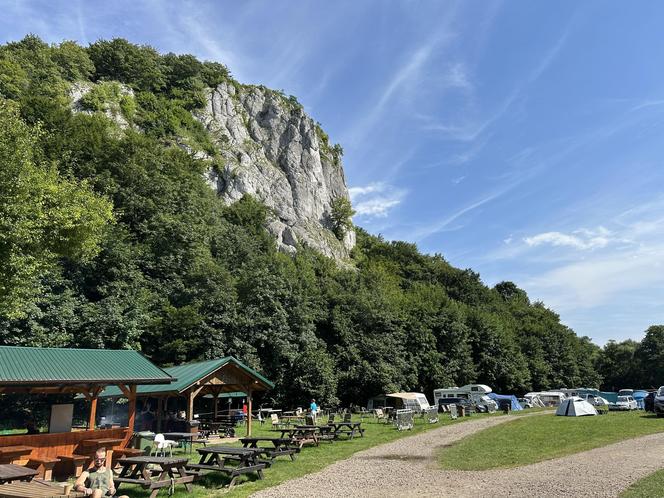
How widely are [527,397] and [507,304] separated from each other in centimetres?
3710

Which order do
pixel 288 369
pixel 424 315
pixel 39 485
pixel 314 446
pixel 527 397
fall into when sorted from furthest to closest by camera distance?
1. pixel 424 315
2. pixel 527 397
3. pixel 288 369
4. pixel 314 446
5. pixel 39 485

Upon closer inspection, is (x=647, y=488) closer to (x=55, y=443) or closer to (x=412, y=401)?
(x=55, y=443)

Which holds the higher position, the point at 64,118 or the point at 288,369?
the point at 64,118

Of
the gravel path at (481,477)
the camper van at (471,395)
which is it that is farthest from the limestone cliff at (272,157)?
the gravel path at (481,477)

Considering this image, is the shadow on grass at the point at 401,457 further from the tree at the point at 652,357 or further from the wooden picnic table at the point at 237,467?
the tree at the point at 652,357

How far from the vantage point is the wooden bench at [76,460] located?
11969 mm

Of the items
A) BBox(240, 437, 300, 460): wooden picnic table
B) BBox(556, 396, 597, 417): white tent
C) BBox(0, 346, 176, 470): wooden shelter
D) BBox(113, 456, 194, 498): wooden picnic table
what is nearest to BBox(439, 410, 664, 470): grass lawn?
BBox(240, 437, 300, 460): wooden picnic table

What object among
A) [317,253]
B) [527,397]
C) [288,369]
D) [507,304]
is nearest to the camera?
[288,369]

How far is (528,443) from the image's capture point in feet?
56.5

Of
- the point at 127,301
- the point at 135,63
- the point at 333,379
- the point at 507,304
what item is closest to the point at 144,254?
the point at 127,301

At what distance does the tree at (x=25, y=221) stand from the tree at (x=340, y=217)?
54.0 meters

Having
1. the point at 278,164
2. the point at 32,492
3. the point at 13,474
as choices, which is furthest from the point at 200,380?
the point at 278,164

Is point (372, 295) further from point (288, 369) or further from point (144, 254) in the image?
point (144, 254)

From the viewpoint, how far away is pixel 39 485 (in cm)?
862
